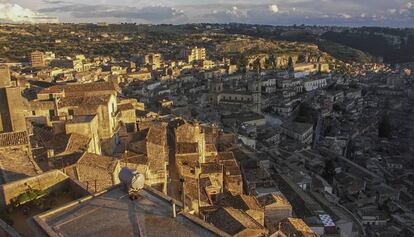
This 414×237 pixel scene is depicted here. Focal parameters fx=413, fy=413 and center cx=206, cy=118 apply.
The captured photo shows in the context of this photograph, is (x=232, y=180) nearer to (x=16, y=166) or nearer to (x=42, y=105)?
(x=16, y=166)

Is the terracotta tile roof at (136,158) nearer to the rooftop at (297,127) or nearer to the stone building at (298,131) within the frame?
the stone building at (298,131)

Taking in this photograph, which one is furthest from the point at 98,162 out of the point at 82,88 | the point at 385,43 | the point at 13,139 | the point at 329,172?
the point at 385,43

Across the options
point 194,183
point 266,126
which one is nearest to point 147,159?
point 194,183

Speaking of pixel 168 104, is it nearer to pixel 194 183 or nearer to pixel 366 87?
pixel 194 183

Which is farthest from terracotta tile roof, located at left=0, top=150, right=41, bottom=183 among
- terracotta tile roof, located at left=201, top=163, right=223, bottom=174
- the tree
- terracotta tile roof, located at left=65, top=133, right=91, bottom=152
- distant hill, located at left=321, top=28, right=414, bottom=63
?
distant hill, located at left=321, top=28, right=414, bottom=63

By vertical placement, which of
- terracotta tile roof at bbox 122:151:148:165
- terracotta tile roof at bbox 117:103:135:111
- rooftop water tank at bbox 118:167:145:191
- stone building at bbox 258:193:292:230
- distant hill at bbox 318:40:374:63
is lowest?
distant hill at bbox 318:40:374:63

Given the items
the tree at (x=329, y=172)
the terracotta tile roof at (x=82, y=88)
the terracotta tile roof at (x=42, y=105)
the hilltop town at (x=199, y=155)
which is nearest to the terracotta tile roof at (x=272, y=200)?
the hilltop town at (x=199, y=155)

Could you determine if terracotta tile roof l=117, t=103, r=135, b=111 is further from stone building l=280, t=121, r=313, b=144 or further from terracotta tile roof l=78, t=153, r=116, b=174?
stone building l=280, t=121, r=313, b=144
